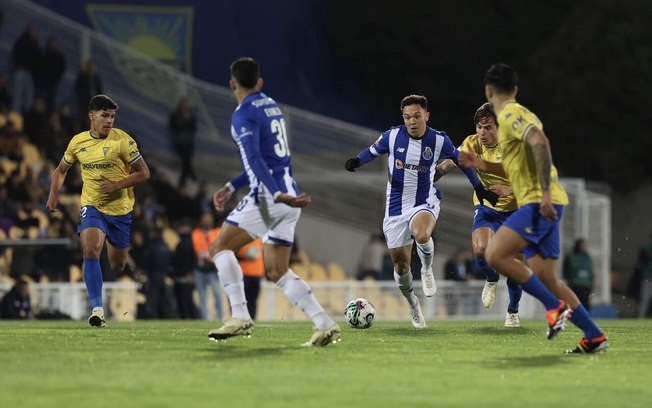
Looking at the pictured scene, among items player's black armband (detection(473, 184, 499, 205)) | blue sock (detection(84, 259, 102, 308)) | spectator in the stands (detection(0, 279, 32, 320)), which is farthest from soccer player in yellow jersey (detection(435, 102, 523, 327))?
spectator in the stands (detection(0, 279, 32, 320))

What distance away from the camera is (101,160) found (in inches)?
610

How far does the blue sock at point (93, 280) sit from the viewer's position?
50.4ft

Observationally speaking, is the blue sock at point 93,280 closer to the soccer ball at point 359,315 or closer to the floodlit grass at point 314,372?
the floodlit grass at point 314,372

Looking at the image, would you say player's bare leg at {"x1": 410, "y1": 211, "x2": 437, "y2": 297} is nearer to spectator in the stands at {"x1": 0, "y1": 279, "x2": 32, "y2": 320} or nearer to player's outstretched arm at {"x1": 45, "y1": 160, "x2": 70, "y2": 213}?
player's outstretched arm at {"x1": 45, "y1": 160, "x2": 70, "y2": 213}

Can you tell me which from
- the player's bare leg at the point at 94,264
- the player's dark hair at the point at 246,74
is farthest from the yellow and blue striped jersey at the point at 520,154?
the player's bare leg at the point at 94,264

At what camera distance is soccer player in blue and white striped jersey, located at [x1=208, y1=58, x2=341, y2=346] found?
11.7m

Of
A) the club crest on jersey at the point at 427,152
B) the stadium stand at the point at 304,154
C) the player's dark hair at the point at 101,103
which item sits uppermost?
the stadium stand at the point at 304,154

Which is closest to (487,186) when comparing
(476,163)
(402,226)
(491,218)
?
(491,218)

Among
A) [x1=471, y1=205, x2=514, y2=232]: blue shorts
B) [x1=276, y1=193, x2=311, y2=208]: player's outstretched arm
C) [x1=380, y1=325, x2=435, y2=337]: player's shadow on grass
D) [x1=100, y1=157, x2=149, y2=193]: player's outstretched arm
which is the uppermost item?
[x1=100, y1=157, x2=149, y2=193]: player's outstretched arm

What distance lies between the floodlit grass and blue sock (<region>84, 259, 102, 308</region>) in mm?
1424

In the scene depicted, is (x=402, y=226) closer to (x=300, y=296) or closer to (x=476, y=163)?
(x=476, y=163)

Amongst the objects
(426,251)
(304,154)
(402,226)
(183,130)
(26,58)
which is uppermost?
(26,58)

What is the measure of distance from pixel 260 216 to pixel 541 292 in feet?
7.85

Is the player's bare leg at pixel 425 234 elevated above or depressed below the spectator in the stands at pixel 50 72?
below
